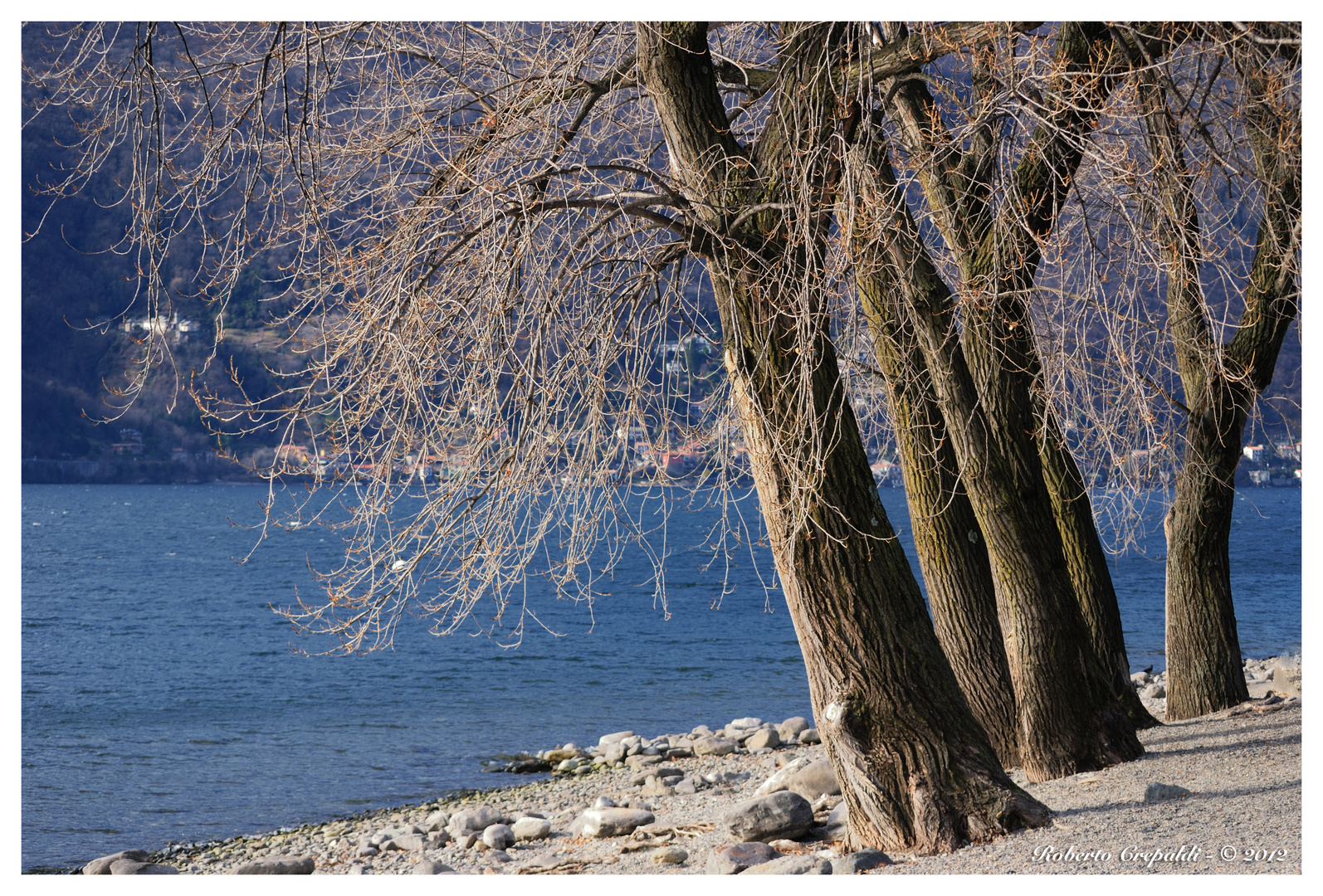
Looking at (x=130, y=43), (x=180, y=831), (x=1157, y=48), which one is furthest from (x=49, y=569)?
(x=1157, y=48)

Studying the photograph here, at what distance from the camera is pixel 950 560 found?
23.2ft

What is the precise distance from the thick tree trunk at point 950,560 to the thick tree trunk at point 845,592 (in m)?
1.67

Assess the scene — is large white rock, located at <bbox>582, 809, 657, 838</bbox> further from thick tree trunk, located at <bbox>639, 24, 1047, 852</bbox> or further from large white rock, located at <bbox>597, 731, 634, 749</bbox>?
large white rock, located at <bbox>597, 731, 634, 749</bbox>

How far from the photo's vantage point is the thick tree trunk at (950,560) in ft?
22.4

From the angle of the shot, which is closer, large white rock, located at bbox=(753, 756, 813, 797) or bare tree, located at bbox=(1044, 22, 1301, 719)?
bare tree, located at bbox=(1044, 22, 1301, 719)

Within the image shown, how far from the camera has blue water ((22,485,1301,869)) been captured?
44.4ft

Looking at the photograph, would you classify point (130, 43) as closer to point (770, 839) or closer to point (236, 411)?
point (236, 411)

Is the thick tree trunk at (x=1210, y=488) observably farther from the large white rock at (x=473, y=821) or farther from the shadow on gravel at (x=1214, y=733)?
the large white rock at (x=473, y=821)

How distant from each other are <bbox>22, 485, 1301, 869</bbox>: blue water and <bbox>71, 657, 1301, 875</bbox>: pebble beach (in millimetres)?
1490

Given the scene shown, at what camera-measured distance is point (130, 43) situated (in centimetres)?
581

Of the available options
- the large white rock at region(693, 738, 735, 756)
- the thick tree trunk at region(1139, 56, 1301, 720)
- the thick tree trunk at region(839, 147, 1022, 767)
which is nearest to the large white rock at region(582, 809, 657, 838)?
the thick tree trunk at region(839, 147, 1022, 767)

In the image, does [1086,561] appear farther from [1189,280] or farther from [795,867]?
[795,867]

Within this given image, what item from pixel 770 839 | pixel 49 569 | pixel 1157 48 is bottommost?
pixel 49 569

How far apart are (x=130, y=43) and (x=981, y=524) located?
625cm
